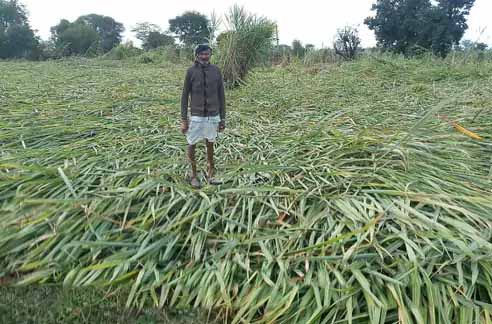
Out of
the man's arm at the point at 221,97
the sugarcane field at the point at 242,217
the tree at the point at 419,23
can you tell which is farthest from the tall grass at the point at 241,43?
the tree at the point at 419,23

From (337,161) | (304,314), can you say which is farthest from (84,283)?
(337,161)

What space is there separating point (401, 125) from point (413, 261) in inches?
83.4

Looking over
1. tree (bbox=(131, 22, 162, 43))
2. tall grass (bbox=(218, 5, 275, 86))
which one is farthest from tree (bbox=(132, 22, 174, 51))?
tall grass (bbox=(218, 5, 275, 86))

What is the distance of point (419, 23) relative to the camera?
1736 cm

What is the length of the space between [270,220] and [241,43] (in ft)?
17.6

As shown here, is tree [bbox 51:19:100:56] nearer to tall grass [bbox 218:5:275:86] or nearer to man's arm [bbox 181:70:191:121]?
tall grass [bbox 218:5:275:86]

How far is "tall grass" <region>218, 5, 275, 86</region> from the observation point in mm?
6977

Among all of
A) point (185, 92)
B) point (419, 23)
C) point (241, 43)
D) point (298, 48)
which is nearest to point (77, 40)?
point (298, 48)

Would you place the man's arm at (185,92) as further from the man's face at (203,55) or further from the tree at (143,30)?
the tree at (143,30)

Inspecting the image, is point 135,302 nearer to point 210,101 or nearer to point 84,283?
point 84,283

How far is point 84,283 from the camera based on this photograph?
207 centimetres

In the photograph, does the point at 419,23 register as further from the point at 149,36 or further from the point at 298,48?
the point at 149,36

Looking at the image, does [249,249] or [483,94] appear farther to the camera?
[483,94]

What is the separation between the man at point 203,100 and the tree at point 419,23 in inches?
628
